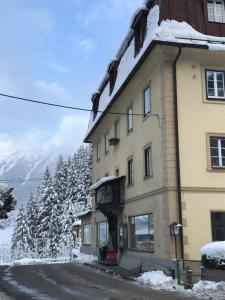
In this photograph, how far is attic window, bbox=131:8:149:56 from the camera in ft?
75.9

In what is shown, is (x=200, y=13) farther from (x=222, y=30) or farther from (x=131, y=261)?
(x=131, y=261)

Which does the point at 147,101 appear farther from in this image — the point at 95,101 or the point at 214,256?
the point at 95,101

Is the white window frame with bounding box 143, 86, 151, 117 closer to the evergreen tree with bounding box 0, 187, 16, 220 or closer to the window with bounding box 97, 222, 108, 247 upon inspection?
the evergreen tree with bounding box 0, 187, 16, 220

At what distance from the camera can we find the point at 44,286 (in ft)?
58.0

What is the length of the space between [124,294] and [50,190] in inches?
2273

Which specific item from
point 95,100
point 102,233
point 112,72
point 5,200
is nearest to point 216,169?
point 5,200

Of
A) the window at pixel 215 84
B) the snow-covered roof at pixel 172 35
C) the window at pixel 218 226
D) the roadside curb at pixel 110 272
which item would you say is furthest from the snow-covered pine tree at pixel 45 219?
the window at pixel 215 84

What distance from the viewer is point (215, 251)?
634 inches

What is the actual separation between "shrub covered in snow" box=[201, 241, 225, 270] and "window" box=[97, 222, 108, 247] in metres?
15.6

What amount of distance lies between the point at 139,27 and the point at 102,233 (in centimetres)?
1545

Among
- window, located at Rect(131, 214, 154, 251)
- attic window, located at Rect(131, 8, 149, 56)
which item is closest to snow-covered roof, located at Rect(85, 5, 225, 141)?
attic window, located at Rect(131, 8, 149, 56)

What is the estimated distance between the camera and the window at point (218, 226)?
65.5 ft

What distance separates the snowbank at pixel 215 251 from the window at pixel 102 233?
615 inches

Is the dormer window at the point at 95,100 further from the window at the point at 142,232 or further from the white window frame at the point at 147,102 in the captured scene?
the window at the point at 142,232
